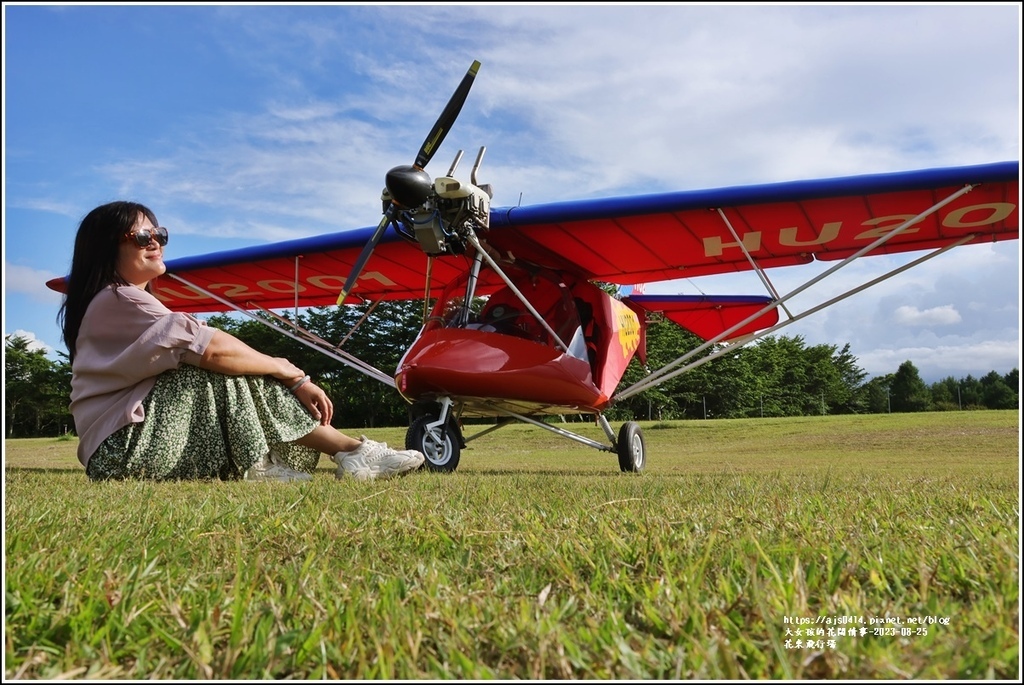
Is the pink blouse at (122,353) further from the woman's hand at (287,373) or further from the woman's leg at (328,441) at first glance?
the woman's leg at (328,441)

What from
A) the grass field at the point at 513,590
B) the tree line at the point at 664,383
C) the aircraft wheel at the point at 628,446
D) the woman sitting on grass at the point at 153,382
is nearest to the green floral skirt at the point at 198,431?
the woman sitting on grass at the point at 153,382

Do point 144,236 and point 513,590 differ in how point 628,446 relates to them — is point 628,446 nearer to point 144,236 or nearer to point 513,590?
point 144,236

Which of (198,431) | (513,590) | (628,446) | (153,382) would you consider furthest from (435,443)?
(513,590)

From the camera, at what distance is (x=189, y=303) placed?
10969 mm

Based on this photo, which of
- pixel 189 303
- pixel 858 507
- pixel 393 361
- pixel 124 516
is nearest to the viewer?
pixel 124 516

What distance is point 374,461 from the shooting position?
3.80 meters

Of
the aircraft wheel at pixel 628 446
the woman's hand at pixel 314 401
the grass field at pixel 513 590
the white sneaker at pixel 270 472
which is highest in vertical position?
the woman's hand at pixel 314 401

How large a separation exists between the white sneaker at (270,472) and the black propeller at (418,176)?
2.66 meters

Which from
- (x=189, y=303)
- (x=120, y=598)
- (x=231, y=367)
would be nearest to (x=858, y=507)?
(x=120, y=598)

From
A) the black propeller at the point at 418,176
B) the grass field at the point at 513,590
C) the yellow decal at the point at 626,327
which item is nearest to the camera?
the grass field at the point at 513,590

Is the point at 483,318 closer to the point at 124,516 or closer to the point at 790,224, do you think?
the point at 790,224

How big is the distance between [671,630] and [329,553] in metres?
0.83

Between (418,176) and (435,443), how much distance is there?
6.92 ft

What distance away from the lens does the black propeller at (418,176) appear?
18.7 ft
